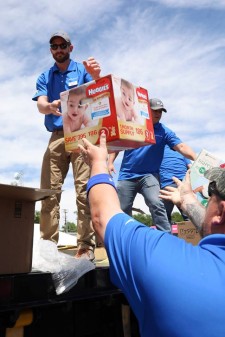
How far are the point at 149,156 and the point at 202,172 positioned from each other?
3.84ft

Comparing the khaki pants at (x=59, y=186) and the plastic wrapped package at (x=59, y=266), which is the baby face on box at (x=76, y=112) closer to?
the plastic wrapped package at (x=59, y=266)

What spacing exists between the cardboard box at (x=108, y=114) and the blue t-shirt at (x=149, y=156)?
180 cm

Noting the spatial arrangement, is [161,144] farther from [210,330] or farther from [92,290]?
[210,330]

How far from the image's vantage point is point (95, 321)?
2521 millimetres

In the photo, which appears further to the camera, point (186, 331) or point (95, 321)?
point (95, 321)

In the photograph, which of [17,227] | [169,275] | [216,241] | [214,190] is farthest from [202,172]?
[169,275]

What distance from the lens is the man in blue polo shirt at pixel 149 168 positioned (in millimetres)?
4570

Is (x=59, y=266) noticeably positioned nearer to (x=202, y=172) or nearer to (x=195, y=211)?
(x=195, y=211)

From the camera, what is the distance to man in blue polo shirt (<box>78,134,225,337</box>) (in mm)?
1019

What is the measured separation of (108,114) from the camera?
101 inches

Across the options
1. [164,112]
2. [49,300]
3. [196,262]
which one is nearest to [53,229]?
[49,300]

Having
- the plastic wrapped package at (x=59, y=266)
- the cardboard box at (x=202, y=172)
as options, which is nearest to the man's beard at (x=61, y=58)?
the cardboard box at (x=202, y=172)

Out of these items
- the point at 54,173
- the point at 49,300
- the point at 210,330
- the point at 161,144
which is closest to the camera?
the point at 210,330

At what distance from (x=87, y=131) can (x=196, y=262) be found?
65.9 inches
